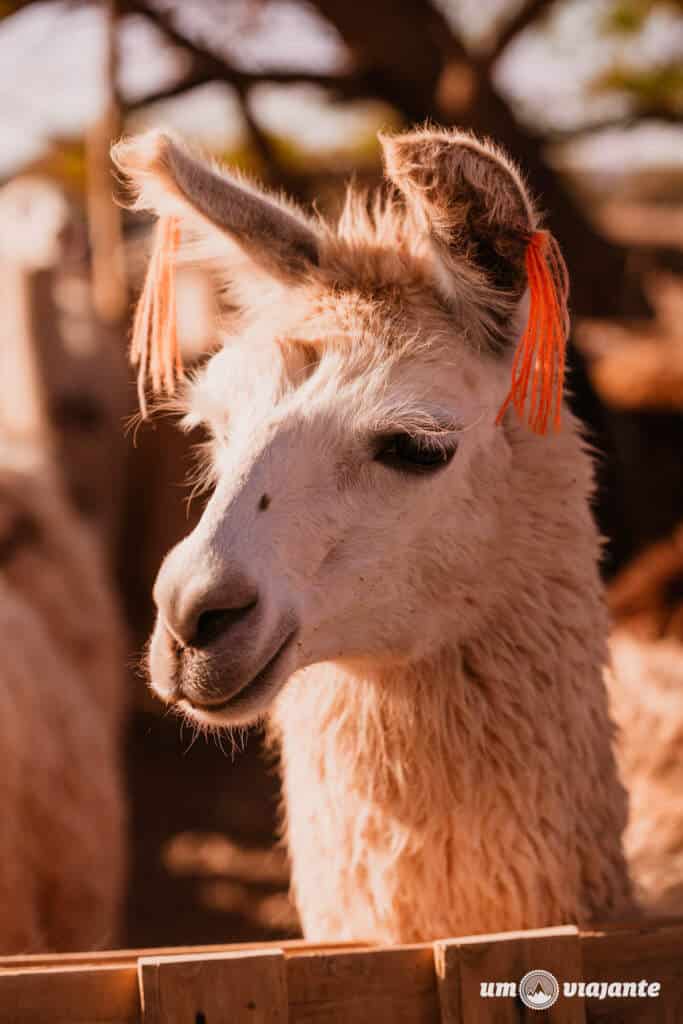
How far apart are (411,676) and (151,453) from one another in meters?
5.10

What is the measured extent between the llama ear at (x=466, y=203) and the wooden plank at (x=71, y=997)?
1175 millimetres

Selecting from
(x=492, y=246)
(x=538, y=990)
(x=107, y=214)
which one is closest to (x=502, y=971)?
(x=538, y=990)

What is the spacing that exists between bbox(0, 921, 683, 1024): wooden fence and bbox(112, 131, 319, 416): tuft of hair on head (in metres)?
1.00

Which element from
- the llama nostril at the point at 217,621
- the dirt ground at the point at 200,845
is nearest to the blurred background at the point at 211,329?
the dirt ground at the point at 200,845

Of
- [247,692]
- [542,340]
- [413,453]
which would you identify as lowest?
[247,692]

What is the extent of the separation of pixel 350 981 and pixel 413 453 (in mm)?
794

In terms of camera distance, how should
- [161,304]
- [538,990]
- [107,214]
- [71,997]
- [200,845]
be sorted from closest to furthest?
[71,997] → [538,990] → [161,304] → [200,845] → [107,214]

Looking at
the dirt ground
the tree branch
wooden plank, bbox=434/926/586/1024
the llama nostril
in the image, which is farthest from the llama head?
the tree branch

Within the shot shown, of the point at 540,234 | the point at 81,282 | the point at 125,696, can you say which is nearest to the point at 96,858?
the point at 125,696

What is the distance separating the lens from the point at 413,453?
6.30 feet

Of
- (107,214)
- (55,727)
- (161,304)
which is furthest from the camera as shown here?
(107,214)

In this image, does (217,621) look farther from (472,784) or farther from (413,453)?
(472,784)

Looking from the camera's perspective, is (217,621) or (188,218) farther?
(188,218)

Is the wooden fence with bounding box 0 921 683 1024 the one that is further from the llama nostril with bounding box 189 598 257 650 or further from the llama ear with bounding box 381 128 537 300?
the llama ear with bounding box 381 128 537 300
